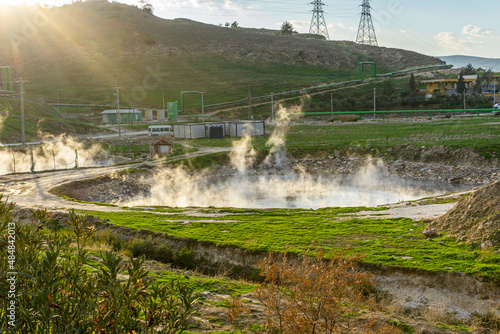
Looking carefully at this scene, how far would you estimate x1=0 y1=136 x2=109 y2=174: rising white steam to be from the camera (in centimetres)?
5312

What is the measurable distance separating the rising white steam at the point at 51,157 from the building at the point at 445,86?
105m

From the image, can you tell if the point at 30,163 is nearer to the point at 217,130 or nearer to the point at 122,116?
the point at 217,130

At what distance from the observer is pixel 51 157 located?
198 ft

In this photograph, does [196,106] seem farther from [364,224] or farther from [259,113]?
[364,224]

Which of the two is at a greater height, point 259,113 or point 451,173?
point 259,113

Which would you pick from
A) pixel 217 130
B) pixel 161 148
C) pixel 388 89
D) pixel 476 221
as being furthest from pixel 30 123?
pixel 388 89

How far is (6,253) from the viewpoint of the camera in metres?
9.05

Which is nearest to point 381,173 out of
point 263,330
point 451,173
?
point 451,173

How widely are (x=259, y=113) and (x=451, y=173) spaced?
87.9 metres

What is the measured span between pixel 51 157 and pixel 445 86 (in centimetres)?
12065

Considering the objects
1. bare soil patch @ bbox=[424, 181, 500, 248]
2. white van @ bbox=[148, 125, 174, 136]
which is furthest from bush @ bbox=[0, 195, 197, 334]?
white van @ bbox=[148, 125, 174, 136]

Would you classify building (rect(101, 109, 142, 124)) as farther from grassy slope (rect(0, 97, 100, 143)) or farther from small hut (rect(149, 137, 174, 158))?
small hut (rect(149, 137, 174, 158))

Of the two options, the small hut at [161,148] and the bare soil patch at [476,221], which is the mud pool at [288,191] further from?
the bare soil patch at [476,221]

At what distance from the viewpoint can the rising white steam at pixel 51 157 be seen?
53.1 metres
